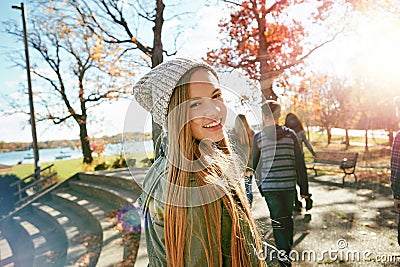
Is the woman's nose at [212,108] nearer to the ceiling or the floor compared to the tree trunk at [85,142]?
nearer to the ceiling

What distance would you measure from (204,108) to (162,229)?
1.63ft

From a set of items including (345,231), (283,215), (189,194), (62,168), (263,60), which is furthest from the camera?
(62,168)

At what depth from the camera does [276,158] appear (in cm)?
349

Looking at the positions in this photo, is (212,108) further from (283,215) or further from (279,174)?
(283,215)

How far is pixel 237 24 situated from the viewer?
1069cm

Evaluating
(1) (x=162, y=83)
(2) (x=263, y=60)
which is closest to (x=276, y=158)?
(1) (x=162, y=83)

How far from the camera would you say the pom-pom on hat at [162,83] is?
120 cm

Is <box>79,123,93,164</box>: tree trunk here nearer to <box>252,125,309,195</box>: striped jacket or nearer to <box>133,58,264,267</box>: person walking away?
<box>252,125,309,195</box>: striped jacket

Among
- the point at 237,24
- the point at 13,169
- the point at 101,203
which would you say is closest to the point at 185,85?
the point at 101,203

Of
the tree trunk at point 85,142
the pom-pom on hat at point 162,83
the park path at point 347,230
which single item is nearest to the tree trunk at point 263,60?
the park path at point 347,230

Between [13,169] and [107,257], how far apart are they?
33.3 feet

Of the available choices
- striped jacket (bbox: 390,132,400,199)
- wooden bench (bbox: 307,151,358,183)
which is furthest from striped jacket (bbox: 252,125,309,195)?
wooden bench (bbox: 307,151,358,183)

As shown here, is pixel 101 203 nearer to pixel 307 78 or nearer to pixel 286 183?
pixel 286 183

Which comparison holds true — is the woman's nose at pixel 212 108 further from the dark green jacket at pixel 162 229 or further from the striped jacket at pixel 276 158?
the striped jacket at pixel 276 158
